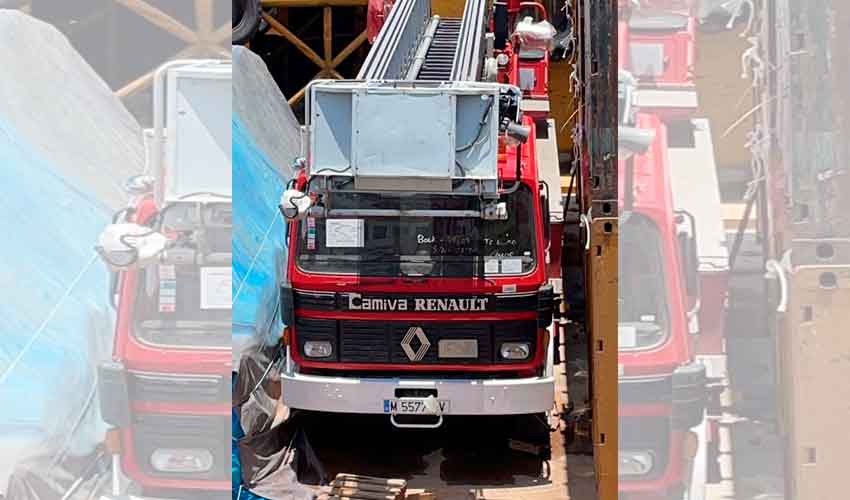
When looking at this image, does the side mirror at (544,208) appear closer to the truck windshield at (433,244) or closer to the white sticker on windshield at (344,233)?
the truck windshield at (433,244)

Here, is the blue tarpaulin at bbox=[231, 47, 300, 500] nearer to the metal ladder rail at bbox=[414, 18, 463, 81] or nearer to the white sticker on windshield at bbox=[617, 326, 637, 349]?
the metal ladder rail at bbox=[414, 18, 463, 81]

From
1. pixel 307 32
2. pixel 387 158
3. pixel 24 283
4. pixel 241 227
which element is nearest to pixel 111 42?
pixel 24 283

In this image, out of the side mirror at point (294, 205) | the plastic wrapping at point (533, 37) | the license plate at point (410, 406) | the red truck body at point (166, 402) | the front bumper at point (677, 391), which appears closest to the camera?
the red truck body at point (166, 402)

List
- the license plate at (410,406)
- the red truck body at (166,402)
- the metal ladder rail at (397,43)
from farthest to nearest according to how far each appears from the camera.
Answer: the license plate at (410,406)
the metal ladder rail at (397,43)
the red truck body at (166,402)

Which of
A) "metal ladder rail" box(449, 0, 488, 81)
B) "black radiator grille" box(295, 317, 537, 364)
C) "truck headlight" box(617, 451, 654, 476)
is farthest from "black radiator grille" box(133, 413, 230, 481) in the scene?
"metal ladder rail" box(449, 0, 488, 81)

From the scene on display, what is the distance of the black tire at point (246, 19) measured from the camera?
12281mm

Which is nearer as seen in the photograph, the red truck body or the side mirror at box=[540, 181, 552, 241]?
the red truck body

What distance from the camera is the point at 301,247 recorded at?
725 cm

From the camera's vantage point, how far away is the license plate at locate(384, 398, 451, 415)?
7027 mm

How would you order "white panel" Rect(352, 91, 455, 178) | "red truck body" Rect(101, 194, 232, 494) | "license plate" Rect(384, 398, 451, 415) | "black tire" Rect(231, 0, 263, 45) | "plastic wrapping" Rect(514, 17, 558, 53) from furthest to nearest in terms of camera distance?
"black tire" Rect(231, 0, 263, 45) → "plastic wrapping" Rect(514, 17, 558, 53) → "license plate" Rect(384, 398, 451, 415) → "white panel" Rect(352, 91, 455, 178) → "red truck body" Rect(101, 194, 232, 494)

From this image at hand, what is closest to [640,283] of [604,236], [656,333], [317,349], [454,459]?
[656,333]

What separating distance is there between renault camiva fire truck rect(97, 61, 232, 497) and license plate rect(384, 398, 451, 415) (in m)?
4.63

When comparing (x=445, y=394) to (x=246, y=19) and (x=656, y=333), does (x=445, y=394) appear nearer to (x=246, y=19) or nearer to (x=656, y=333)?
(x=656, y=333)

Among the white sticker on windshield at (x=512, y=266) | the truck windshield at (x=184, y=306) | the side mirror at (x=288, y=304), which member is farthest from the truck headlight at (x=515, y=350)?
the truck windshield at (x=184, y=306)
